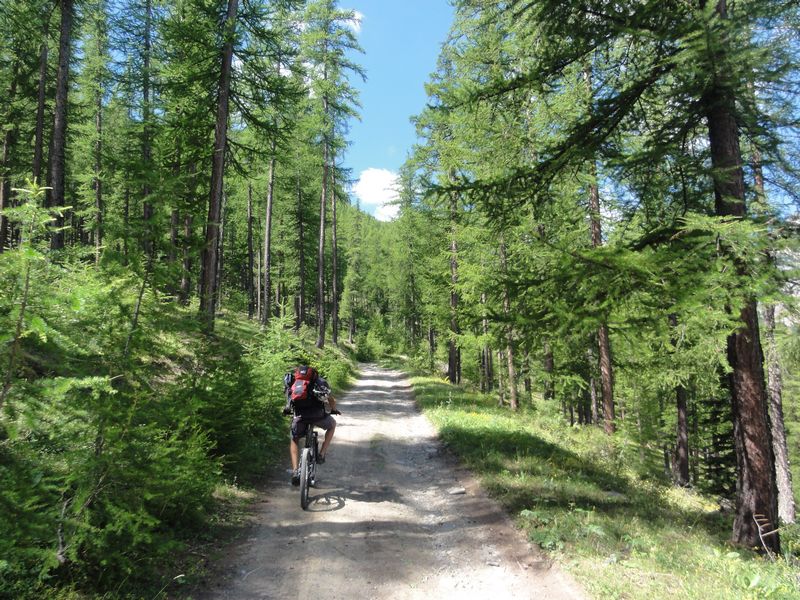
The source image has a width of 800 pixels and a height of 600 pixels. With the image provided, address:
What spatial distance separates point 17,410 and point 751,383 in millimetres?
8202

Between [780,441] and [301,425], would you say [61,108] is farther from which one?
[780,441]

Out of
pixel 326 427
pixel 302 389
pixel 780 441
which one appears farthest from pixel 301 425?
pixel 780 441

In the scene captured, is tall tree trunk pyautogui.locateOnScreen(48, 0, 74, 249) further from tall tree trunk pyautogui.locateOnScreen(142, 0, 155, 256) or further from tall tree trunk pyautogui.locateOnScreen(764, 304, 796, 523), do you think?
tall tree trunk pyautogui.locateOnScreen(764, 304, 796, 523)

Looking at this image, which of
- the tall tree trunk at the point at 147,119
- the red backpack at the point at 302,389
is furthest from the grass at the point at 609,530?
the tall tree trunk at the point at 147,119

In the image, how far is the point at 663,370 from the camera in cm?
1192

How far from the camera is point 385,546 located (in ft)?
17.9

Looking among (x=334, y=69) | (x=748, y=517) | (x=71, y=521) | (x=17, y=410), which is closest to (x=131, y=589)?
(x=71, y=521)

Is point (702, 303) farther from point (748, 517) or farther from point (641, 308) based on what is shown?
point (748, 517)

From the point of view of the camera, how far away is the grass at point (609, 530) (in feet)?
14.1

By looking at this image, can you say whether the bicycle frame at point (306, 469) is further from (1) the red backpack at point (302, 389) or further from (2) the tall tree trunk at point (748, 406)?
(2) the tall tree trunk at point (748, 406)

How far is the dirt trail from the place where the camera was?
177 inches

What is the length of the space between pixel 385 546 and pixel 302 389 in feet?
9.37

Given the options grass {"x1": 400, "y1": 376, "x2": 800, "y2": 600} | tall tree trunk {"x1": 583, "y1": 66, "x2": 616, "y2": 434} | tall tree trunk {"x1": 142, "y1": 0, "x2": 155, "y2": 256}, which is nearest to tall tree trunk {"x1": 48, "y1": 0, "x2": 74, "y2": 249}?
tall tree trunk {"x1": 142, "y1": 0, "x2": 155, "y2": 256}

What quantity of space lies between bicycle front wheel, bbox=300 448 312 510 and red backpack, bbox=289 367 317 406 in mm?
865
